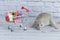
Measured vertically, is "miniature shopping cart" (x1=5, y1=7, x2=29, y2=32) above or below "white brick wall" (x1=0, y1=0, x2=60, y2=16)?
below

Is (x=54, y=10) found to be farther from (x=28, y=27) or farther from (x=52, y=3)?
(x=28, y=27)

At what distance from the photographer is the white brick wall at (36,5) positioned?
2146 millimetres

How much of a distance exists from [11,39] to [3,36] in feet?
0.31

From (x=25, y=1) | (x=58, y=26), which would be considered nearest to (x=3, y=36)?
(x=58, y=26)

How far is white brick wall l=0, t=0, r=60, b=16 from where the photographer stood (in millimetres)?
2146

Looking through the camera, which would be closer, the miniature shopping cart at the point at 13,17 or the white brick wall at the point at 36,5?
the miniature shopping cart at the point at 13,17

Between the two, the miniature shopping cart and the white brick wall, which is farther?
the white brick wall

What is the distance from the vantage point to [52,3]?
2.15 metres

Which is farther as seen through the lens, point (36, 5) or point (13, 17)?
point (36, 5)

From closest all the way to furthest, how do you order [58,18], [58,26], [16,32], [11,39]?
1. [11,39]
2. [16,32]
3. [58,26]
4. [58,18]

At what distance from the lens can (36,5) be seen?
215cm

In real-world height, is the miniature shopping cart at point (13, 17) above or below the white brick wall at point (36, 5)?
below

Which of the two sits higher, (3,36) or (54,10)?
(54,10)

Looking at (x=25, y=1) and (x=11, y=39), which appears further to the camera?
(x=25, y=1)
